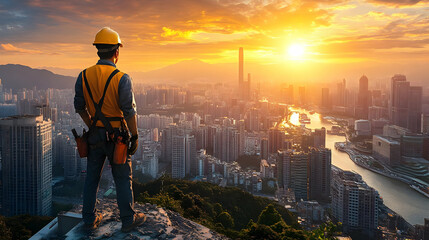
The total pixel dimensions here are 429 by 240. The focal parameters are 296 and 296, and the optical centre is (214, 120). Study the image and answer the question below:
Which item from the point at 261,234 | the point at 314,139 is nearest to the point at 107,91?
the point at 261,234

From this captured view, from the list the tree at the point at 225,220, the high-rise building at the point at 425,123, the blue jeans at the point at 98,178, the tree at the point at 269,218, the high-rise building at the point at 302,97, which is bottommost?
the tree at the point at 225,220

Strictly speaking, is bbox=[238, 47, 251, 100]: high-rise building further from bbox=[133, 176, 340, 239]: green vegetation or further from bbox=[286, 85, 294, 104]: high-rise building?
bbox=[133, 176, 340, 239]: green vegetation

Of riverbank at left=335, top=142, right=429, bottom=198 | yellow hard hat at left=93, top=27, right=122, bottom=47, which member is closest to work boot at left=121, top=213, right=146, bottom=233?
yellow hard hat at left=93, top=27, right=122, bottom=47

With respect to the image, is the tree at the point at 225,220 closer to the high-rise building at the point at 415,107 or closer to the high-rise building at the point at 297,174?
the high-rise building at the point at 297,174

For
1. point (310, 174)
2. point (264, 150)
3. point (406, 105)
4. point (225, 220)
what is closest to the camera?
point (225, 220)

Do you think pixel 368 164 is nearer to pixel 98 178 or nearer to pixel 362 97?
pixel 362 97

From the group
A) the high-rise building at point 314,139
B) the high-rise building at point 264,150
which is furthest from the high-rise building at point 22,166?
the high-rise building at point 314,139
